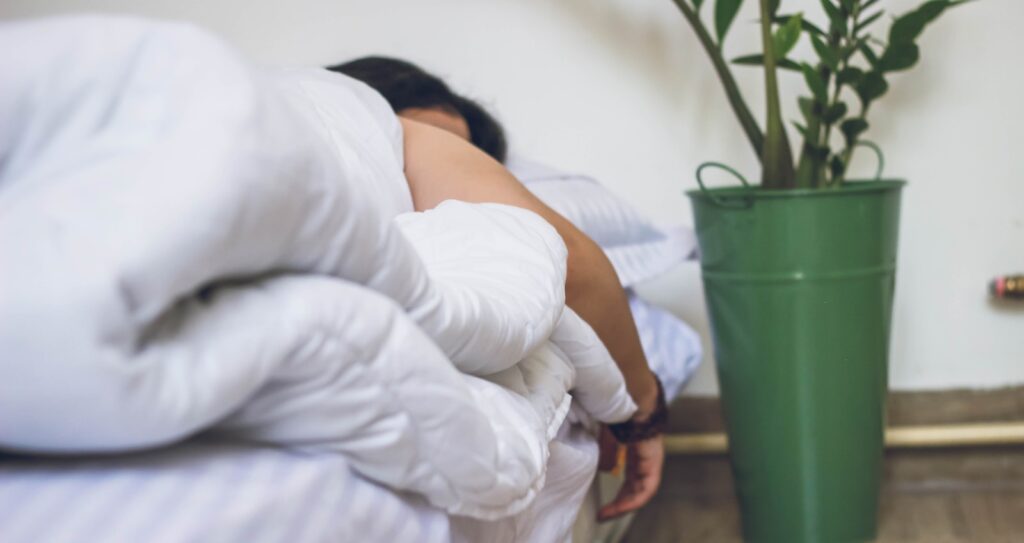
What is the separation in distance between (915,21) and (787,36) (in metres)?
0.17

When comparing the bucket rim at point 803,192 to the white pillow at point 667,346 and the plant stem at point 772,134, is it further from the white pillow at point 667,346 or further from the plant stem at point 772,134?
the white pillow at point 667,346

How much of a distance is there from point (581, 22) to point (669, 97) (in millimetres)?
190

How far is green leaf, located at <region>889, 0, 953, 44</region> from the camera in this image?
1396 mm

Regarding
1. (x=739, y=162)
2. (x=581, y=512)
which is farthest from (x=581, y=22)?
(x=581, y=512)

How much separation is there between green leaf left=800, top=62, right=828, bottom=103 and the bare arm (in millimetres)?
451

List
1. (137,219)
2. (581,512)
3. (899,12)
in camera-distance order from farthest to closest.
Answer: (899,12) < (581,512) < (137,219)

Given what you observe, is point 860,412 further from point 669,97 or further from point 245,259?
point 245,259

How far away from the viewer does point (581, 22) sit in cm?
173

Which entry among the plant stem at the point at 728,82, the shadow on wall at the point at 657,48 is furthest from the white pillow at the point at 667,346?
Result: the shadow on wall at the point at 657,48

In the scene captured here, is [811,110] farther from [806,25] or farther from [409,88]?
[409,88]

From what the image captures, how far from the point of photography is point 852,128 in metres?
1.48

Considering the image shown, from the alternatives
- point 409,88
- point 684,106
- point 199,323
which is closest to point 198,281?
point 199,323

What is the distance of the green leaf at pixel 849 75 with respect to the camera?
56.4 inches

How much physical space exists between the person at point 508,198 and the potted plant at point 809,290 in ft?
0.86
